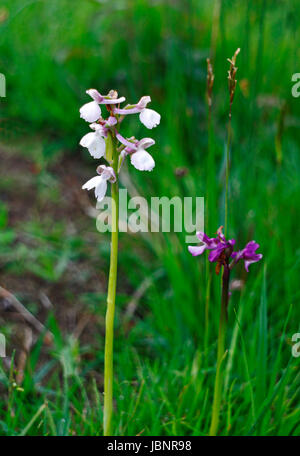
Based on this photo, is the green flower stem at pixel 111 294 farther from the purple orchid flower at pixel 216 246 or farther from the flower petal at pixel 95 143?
the purple orchid flower at pixel 216 246

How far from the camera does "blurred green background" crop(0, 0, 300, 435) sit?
111cm

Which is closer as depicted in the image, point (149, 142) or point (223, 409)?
point (149, 142)

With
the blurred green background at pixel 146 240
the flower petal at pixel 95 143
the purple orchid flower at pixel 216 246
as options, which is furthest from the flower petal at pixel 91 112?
the blurred green background at pixel 146 240

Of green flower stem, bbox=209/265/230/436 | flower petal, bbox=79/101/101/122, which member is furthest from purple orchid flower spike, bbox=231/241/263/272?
flower petal, bbox=79/101/101/122

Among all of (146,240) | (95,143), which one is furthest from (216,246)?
(146,240)

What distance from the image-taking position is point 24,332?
4.68 ft

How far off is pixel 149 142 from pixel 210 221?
21.2 inches

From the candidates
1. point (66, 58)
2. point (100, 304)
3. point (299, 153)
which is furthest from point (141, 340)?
point (66, 58)

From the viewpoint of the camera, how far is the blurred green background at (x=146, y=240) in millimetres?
1114

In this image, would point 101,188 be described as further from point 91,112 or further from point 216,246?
point 216,246

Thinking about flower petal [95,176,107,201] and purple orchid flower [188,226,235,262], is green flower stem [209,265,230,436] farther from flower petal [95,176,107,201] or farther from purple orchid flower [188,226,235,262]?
flower petal [95,176,107,201]

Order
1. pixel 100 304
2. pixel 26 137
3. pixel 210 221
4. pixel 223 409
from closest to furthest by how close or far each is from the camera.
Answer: pixel 223 409 → pixel 210 221 → pixel 100 304 → pixel 26 137

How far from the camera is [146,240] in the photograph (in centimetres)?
170
